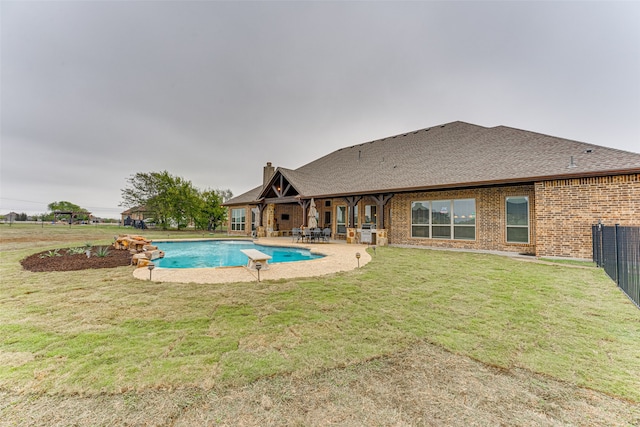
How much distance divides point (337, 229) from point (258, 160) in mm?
13921

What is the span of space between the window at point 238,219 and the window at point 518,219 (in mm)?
19646

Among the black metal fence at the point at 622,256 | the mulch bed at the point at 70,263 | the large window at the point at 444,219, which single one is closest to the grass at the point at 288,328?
the black metal fence at the point at 622,256

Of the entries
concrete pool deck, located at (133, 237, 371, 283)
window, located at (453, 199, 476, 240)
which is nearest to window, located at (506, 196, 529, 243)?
window, located at (453, 199, 476, 240)

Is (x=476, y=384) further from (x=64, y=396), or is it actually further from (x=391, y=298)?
(x=64, y=396)

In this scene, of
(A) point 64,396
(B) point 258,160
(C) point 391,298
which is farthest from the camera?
(B) point 258,160

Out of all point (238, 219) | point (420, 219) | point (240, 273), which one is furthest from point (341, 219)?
point (240, 273)

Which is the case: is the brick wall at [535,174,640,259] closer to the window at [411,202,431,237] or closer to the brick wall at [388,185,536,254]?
the brick wall at [388,185,536,254]

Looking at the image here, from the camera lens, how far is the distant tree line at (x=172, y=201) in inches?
1125

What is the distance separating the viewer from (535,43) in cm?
1180

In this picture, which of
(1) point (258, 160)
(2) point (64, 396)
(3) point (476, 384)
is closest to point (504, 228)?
(3) point (476, 384)

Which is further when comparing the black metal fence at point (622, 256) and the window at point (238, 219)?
the window at point (238, 219)

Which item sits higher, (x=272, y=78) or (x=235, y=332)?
(x=272, y=78)

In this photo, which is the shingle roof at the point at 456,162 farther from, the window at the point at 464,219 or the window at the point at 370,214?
the window at the point at 370,214

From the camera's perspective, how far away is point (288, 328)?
130 inches
